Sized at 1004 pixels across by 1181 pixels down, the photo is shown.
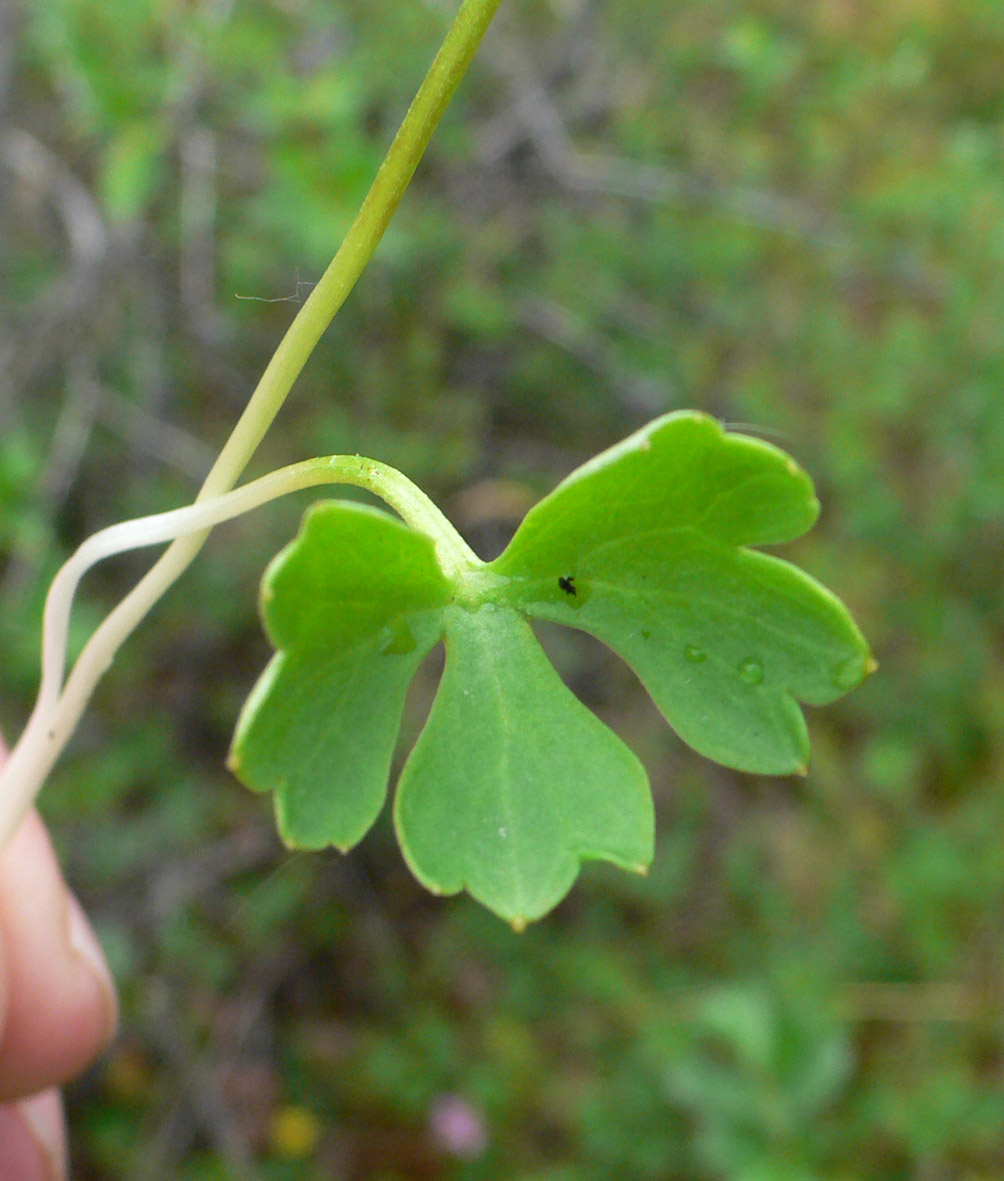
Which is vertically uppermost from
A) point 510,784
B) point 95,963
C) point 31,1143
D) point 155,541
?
point 155,541

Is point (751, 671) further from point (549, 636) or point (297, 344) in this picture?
Answer: point (549, 636)

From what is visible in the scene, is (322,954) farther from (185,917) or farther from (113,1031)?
(113,1031)

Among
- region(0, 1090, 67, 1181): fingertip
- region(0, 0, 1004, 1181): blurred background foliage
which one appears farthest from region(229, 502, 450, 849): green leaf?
region(0, 0, 1004, 1181): blurred background foliage

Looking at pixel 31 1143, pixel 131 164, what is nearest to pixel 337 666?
pixel 31 1143

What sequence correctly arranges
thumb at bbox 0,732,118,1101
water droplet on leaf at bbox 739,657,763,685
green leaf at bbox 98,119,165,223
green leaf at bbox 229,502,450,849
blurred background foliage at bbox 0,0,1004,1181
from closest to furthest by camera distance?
1. green leaf at bbox 229,502,450,849
2. water droplet on leaf at bbox 739,657,763,685
3. thumb at bbox 0,732,118,1101
4. green leaf at bbox 98,119,165,223
5. blurred background foliage at bbox 0,0,1004,1181

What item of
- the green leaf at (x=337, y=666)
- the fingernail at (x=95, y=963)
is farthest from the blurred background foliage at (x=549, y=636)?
the green leaf at (x=337, y=666)

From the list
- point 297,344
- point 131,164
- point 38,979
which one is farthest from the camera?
point 131,164

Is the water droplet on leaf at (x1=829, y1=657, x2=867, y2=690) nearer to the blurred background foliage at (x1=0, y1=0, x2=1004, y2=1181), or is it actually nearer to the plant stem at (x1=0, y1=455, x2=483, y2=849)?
the plant stem at (x1=0, y1=455, x2=483, y2=849)
